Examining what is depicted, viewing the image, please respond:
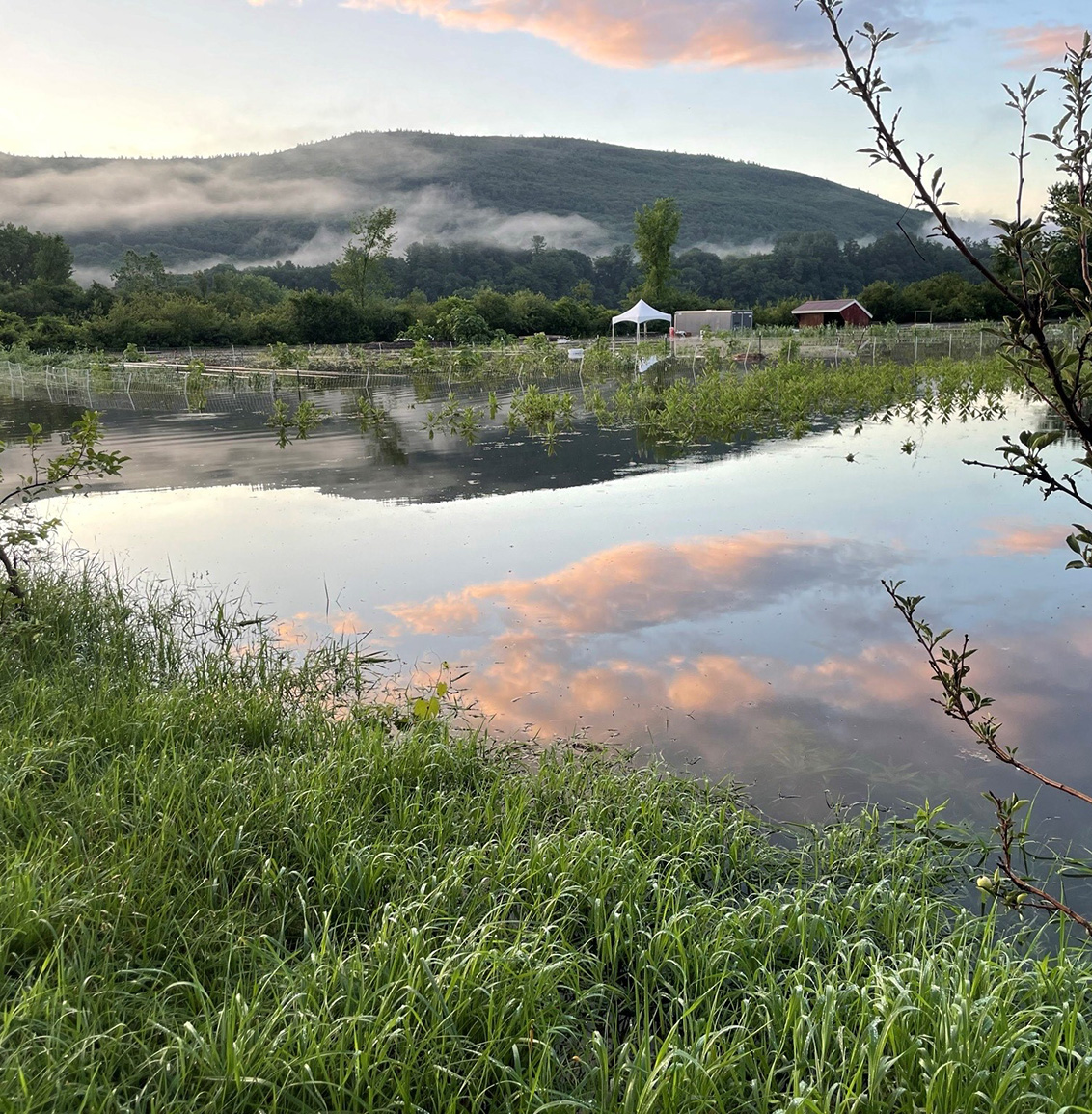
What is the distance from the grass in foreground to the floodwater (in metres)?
0.68

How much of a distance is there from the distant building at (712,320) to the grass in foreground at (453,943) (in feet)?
190

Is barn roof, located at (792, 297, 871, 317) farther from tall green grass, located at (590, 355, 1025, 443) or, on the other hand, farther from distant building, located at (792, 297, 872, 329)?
tall green grass, located at (590, 355, 1025, 443)

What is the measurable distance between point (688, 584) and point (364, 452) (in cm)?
813

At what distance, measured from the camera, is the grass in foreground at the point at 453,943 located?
213 cm

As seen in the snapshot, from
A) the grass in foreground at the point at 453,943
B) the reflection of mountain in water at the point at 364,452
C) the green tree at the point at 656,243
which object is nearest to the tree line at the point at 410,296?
the green tree at the point at 656,243

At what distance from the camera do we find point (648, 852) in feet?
11.3

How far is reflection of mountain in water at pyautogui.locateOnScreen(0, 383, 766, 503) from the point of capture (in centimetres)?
1119

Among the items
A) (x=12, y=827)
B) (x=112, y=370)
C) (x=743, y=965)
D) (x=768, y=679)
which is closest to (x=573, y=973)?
(x=743, y=965)

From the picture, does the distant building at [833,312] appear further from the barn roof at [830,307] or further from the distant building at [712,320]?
the distant building at [712,320]

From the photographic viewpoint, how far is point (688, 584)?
674cm

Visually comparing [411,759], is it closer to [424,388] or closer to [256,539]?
[256,539]

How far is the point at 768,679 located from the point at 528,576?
246 cm

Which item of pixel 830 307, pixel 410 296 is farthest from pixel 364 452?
pixel 410 296

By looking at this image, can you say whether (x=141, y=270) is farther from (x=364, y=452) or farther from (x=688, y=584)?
(x=688, y=584)
